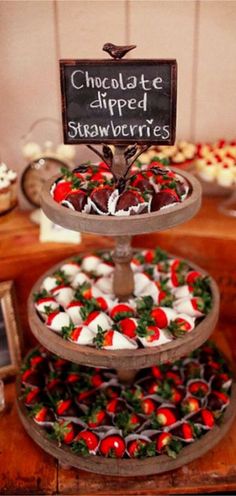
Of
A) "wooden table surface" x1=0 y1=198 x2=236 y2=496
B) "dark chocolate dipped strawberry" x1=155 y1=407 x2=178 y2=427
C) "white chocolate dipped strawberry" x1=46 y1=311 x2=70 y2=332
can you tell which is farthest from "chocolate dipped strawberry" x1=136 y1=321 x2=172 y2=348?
"wooden table surface" x1=0 y1=198 x2=236 y2=496

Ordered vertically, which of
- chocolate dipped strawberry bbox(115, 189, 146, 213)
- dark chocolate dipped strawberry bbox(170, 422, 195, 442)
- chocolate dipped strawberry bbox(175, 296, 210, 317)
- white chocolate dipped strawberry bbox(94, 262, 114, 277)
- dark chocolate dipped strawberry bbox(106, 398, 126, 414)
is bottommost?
dark chocolate dipped strawberry bbox(106, 398, 126, 414)

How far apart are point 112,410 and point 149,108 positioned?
920 mm

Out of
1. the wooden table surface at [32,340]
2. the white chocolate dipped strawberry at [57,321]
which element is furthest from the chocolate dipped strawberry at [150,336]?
the wooden table surface at [32,340]

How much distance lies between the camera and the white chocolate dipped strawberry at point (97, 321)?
4.90 feet

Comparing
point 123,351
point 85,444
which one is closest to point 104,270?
point 123,351

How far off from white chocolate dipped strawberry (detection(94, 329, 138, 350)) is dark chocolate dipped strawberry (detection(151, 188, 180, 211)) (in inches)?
13.8

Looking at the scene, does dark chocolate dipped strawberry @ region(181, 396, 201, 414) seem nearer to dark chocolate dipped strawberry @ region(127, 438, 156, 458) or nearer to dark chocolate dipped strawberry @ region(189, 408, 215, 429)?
dark chocolate dipped strawberry @ region(189, 408, 215, 429)

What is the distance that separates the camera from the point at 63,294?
1.66 metres

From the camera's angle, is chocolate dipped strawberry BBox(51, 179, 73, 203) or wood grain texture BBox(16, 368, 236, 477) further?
wood grain texture BBox(16, 368, 236, 477)

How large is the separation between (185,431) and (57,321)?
0.49 m

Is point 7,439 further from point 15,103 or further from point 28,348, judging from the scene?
point 15,103

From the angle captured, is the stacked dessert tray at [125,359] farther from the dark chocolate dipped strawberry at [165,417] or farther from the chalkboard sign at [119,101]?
the chalkboard sign at [119,101]

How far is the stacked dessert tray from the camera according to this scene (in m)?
1.42

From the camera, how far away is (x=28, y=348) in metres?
2.08
